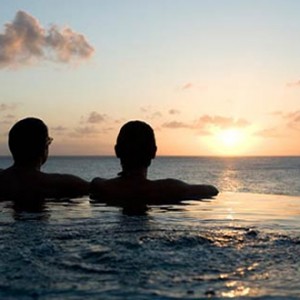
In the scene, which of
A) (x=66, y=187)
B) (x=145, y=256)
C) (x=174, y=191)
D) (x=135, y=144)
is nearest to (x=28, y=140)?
(x=66, y=187)

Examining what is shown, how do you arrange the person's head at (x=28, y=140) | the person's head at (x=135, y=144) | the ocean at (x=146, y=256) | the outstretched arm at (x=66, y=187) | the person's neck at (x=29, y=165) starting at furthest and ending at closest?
Result: the outstretched arm at (x=66, y=187)
the person's neck at (x=29, y=165)
the person's head at (x=28, y=140)
the person's head at (x=135, y=144)
the ocean at (x=146, y=256)

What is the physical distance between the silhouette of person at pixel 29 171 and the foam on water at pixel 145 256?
1.49 metres

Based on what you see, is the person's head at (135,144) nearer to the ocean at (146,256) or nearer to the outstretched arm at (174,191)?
the outstretched arm at (174,191)

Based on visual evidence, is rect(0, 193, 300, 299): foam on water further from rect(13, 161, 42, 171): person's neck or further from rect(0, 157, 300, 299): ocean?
rect(13, 161, 42, 171): person's neck

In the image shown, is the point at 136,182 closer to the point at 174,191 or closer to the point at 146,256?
the point at 174,191

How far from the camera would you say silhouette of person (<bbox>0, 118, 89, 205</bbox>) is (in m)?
8.01

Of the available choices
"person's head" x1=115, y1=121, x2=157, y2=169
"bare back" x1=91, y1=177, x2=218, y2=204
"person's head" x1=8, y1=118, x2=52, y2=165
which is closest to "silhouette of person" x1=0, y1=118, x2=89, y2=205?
"person's head" x1=8, y1=118, x2=52, y2=165

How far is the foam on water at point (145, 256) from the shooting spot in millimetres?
3201

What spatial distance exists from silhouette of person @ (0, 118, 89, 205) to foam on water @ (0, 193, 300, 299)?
149 cm

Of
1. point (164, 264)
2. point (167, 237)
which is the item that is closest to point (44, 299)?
point (164, 264)

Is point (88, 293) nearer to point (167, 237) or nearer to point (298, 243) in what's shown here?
point (167, 237)

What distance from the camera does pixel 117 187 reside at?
8.11m

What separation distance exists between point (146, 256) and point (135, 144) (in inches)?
148

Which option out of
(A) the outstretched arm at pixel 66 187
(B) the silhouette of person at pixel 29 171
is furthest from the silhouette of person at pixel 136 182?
(B) the silhouette of person at pixel 29 171
